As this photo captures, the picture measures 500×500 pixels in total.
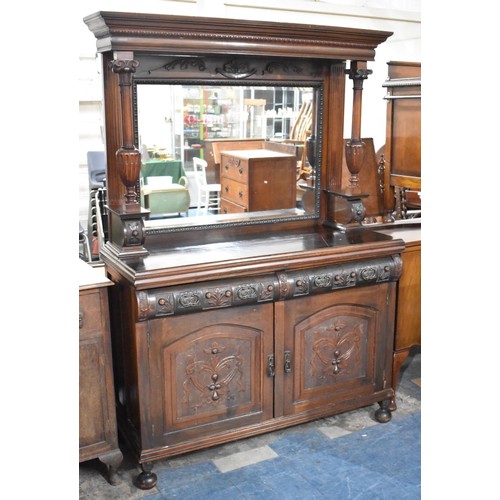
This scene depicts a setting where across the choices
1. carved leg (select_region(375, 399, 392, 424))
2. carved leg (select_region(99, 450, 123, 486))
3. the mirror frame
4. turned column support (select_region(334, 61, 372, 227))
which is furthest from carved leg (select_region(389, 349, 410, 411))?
carved leg (select_region(99, 450, 123, 486))

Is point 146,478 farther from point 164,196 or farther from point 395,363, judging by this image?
point 395,363

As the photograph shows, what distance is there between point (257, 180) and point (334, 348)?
34.0 inches

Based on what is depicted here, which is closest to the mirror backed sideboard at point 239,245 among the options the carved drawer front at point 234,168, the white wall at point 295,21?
the carved drawer front at point 234,168

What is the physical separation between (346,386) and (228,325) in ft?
2.42

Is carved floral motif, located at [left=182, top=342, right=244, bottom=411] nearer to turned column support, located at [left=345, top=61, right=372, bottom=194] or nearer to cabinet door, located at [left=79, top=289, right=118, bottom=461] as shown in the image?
cabinet door, located at [left=79, top=289, right=118, bottom=461]

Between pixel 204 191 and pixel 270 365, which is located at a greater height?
pixel 204 191

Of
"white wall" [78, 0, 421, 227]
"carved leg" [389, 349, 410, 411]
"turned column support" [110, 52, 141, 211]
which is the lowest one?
"carved leg" [389, 349, 410, 411]

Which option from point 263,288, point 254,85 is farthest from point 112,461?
point 254,85

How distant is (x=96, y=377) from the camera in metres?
2.34

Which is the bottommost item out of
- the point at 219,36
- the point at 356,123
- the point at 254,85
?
the point at 356,123

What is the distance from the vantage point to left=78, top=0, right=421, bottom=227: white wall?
6379mm

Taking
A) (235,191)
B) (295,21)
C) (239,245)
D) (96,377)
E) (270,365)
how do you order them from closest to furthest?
(96,377) → (270,365) → (239,245) → (235,191) → (295,21)
